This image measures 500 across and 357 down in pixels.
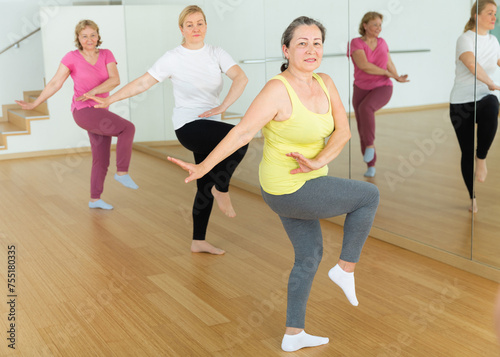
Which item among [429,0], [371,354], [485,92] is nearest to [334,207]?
[371,354]

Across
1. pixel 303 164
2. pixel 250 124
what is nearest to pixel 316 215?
pixel 303 164

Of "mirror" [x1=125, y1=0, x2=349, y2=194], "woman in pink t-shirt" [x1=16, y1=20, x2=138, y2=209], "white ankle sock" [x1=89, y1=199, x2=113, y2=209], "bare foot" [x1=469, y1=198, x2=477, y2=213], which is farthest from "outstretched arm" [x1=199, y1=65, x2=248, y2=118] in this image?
"white ankle sock" [x1=89, y1=199, x2=113, y2=209]

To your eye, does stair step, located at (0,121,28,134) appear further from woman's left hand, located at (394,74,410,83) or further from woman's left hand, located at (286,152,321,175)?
woman's left hand, located at (286,152,321,175)

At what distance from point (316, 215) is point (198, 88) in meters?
1.41

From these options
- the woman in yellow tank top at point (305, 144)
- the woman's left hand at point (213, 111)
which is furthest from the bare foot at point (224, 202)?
the woman in yellow tank top at point (305, 144)

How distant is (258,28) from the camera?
516 centimetres

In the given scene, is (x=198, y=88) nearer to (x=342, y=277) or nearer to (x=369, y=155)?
(x=369, y=155)

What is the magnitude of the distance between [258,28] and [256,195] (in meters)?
1.40

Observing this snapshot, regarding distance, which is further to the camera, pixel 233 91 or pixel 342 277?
pixel 233 91

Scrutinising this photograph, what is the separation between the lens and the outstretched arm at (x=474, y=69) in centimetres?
307

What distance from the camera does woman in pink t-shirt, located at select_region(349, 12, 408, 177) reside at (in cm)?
379

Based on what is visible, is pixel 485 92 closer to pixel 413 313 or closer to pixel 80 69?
pixel 413 313

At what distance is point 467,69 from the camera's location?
3.24 metres

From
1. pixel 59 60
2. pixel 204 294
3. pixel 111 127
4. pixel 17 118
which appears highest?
pixel 59 60
